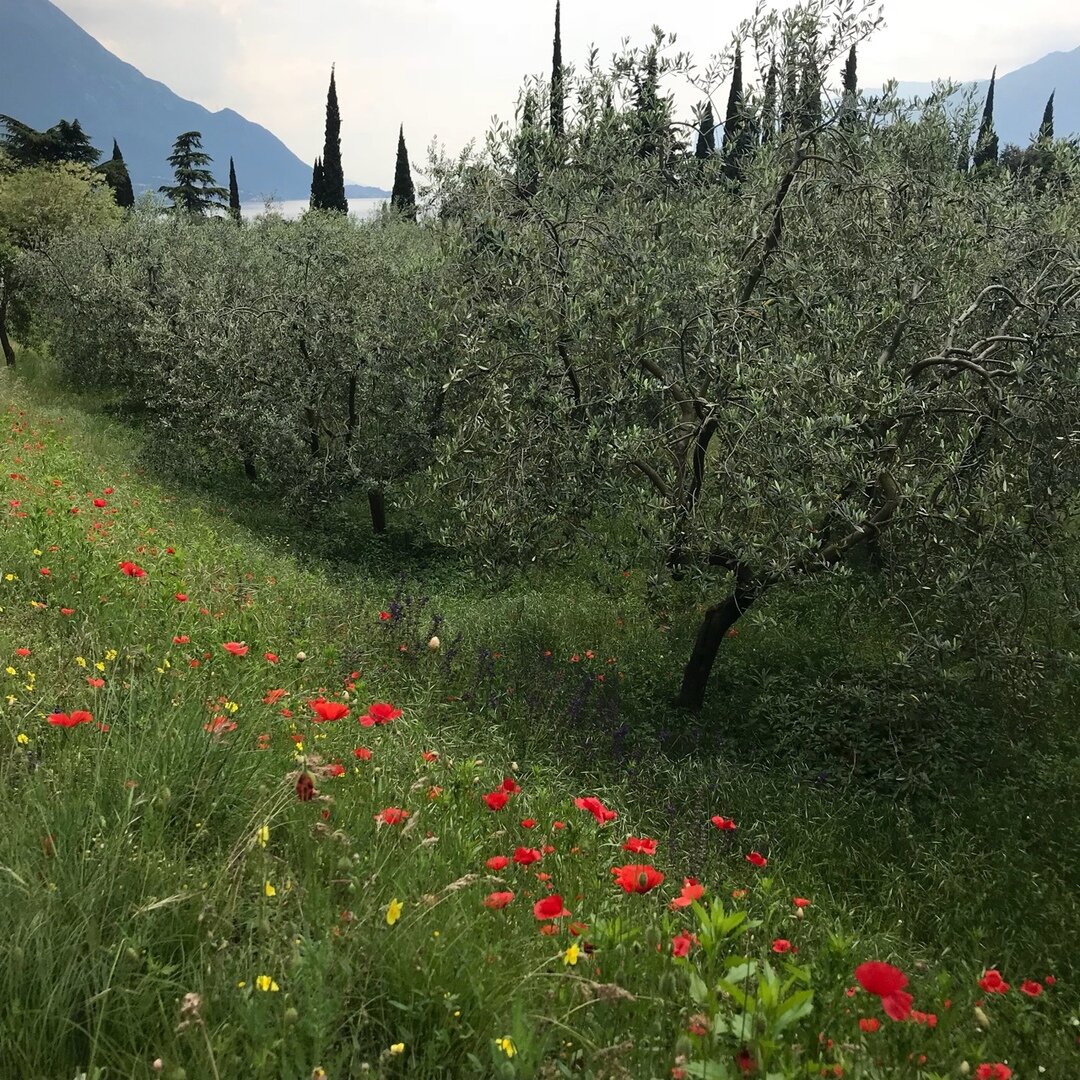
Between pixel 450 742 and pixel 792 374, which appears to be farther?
pixel 792 374

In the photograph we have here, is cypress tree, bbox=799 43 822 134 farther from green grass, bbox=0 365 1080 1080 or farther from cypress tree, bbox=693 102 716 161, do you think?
green grass, bbox=0 365 1080 1080

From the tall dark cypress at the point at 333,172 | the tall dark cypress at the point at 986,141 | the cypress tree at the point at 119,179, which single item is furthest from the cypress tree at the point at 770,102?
the cypress tree at the point at 119,179

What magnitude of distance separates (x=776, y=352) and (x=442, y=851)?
5.55m

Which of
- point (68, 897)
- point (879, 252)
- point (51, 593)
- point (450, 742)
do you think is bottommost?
point (450, 742)

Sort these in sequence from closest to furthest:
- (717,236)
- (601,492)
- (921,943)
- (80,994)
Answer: (80,994), (921,943), (601,492), (717,236)

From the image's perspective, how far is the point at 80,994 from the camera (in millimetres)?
2121

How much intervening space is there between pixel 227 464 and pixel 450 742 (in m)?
15.9

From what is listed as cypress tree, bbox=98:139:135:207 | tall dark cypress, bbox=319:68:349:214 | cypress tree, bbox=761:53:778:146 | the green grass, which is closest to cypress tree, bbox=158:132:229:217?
cypress tree, bbox=98:139:135:207

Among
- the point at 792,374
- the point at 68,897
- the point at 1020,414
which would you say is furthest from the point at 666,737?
the point at 68,897

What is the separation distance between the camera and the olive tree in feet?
22.0

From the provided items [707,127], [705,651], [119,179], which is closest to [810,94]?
[707,127]

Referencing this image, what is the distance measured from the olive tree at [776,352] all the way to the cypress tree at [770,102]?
16cm

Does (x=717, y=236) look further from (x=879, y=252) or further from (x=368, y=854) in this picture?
(x=368, y=854)

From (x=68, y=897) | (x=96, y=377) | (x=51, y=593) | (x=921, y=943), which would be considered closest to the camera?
(x=68, y=897)
